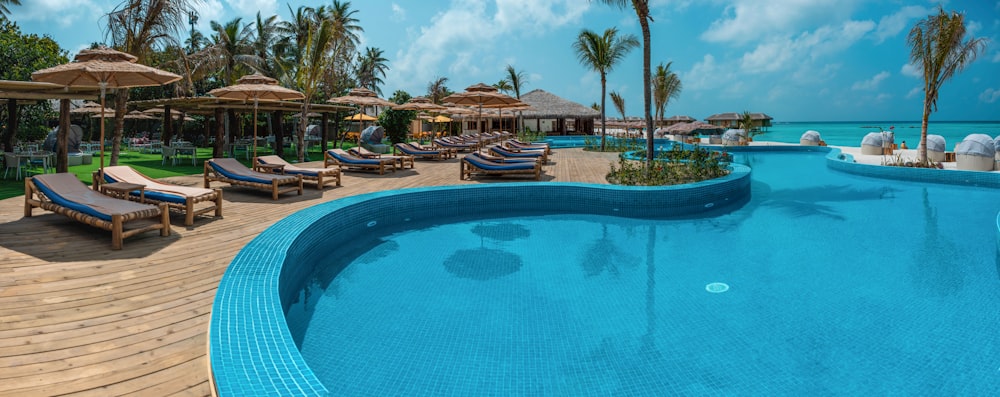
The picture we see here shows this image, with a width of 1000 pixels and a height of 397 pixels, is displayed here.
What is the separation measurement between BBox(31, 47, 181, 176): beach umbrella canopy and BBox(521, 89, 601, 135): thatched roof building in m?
24.5

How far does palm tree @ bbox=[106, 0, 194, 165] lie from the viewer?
9.87m

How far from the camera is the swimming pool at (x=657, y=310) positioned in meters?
3.21

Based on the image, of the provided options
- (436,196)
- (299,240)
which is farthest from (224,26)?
(299,240)

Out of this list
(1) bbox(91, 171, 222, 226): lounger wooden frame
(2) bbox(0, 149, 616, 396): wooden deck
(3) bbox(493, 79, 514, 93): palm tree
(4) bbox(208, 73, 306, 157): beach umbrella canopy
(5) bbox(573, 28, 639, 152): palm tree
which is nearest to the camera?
(2) bbox(0, 149, 616, 396): wooden deck

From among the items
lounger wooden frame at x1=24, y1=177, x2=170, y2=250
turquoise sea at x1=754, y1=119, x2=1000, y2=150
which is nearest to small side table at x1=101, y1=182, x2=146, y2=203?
lounger wooden frame at x1=24, y1=177, x2=170, y2=250

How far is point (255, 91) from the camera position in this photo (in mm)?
8906

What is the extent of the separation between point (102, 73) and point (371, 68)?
1622 inches

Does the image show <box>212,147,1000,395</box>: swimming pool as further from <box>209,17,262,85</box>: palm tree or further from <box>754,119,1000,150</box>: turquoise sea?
<box>754,119,1000,150</box>: turquoise sea

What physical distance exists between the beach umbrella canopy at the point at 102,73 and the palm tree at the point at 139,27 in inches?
118

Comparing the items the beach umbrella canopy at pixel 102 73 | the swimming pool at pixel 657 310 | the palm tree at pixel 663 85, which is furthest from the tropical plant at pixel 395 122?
the swimming pool at pixel 657 310

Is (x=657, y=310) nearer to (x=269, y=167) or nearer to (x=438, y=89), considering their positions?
(x=269, y=167)

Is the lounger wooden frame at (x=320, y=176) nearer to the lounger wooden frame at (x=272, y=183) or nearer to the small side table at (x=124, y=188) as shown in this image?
the lounger wooden frame at (x=272, y=183)

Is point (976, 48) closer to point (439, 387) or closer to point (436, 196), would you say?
point (436, 196)

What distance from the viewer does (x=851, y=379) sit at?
3.19 m
